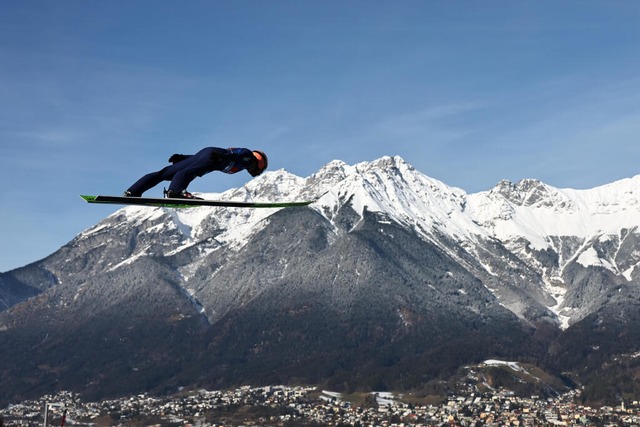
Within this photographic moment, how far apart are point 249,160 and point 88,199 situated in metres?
4.69

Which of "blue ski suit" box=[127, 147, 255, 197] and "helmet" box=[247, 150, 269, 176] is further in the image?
"helmet" box=[247, 150, 269, 176]

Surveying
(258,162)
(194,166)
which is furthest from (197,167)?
(258,162)

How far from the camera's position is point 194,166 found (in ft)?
107

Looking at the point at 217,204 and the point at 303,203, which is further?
the point at 303,203

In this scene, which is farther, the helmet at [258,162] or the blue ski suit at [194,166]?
the helmet at [258,162]

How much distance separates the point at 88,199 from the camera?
32250 mm

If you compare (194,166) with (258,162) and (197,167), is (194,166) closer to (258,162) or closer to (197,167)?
(197,167)

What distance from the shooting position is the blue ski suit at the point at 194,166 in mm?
32562

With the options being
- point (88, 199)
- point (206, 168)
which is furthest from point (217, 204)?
point (88, 199)

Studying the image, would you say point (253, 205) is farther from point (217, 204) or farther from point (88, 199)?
point (88, 199)

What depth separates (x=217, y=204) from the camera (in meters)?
33.0

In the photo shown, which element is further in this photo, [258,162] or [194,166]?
[258,162]

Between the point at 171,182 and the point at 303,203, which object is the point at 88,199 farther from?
the point at 303,203

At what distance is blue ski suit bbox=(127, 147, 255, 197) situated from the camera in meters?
32.6
